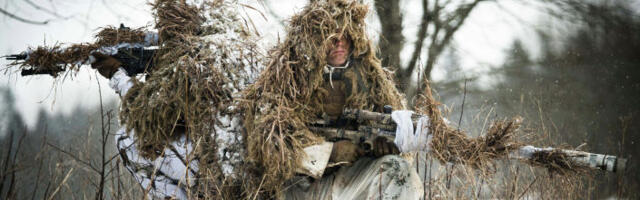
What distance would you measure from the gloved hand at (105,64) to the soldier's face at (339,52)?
1783mm

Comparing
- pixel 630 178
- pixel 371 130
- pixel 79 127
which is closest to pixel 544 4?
pixel 630 178

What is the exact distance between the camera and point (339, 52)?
3.37 metres

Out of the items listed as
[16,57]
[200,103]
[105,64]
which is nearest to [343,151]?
[200,103]

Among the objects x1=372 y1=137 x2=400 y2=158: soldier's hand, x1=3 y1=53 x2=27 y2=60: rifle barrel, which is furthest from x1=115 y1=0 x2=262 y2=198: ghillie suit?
x1=3 y1=53 x2=27 y2=60: rifle barrel

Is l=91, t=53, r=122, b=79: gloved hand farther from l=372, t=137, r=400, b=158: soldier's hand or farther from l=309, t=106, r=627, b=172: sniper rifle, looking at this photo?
l=372, t=137, r=400, b=158: soldier's hand

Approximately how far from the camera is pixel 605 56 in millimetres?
9844

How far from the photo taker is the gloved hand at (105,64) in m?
3.88

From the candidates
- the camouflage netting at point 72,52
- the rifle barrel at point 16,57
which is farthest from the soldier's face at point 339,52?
the rifle barrel at point 16,57

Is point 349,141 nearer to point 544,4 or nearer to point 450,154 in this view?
point 450,154

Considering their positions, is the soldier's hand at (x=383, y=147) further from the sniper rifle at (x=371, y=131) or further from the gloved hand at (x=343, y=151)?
the gloved hand at (x=343, y=151)

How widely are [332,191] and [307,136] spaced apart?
42 centimetres

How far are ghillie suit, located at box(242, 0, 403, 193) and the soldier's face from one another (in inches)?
1.8

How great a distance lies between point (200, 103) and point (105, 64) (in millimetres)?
1035

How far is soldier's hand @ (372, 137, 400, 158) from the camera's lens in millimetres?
3182
